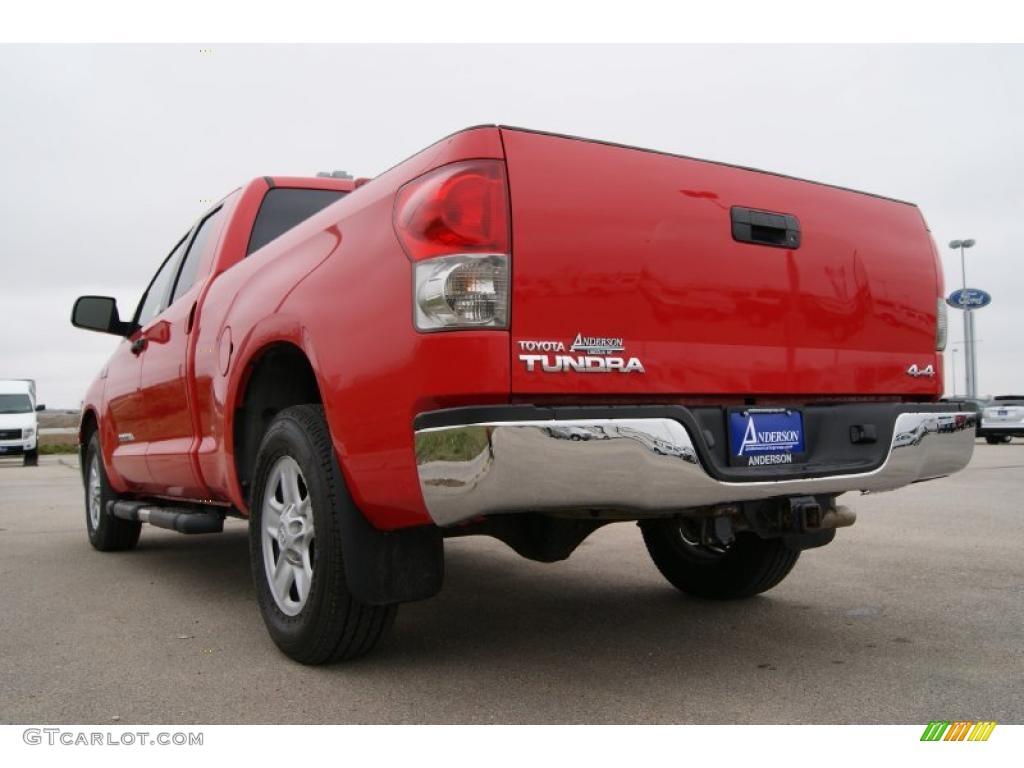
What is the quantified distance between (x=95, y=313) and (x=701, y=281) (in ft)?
13.6

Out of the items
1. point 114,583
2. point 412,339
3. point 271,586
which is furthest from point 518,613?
point 114,583

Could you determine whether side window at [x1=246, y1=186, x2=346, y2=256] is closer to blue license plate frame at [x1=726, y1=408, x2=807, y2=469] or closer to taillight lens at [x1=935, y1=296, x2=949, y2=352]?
blue license plate frame at [x1=726, y1=408, x2=807, y2=469]

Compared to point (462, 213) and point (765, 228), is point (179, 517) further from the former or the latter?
point (765, 228)

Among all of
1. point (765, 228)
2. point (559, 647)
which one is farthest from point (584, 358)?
point (559, 647)

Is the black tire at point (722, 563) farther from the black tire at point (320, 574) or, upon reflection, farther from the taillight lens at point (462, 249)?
the taillight lens at point (462, 249)

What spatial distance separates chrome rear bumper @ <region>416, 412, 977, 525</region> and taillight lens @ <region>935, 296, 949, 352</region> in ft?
4.01

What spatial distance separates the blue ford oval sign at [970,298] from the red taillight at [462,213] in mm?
37865

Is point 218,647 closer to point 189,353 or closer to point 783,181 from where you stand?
point 189,353

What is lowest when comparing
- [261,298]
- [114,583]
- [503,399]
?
[114,583]

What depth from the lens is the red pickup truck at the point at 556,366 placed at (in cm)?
252

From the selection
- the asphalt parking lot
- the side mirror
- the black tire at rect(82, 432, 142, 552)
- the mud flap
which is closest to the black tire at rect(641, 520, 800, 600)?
the asphalt parking lot

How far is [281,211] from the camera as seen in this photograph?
4.73 m

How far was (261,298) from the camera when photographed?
3633 millimetres

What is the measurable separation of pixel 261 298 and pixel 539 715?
6.15 ft
